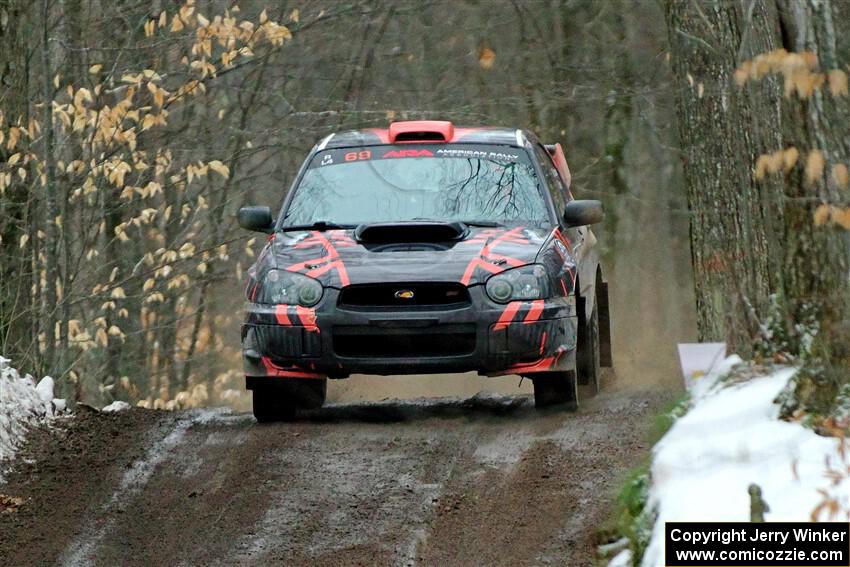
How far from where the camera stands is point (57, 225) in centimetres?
1261

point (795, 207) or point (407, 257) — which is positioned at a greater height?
point (795, 207)

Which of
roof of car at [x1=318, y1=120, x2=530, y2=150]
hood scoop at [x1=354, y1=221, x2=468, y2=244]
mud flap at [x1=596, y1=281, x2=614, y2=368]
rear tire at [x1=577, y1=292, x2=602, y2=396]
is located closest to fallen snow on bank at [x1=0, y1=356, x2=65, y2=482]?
hood scoop at [x1=354, y1=221, x2=468, y2=244]

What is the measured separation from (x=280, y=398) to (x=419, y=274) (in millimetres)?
1423

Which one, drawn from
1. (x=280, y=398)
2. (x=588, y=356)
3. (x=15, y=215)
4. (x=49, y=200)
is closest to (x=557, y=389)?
(x=588, y=356)

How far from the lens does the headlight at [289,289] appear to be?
Result: 892cm

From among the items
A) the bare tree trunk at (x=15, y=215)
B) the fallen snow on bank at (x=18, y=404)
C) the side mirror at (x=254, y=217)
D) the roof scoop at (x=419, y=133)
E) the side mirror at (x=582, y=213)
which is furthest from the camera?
the bare tree trunk at (x=15, y=215)

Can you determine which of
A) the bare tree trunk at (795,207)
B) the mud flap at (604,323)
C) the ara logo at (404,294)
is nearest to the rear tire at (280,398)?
the ara logo at (404,294)

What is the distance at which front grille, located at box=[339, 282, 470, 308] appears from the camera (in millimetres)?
8875

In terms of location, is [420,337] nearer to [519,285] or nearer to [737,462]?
[519,285]

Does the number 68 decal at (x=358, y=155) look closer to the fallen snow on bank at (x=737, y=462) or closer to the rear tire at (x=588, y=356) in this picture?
the rear tire at (x=588, y=356)

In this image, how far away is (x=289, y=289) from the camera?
8992 millimetres

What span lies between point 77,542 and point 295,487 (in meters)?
1.19

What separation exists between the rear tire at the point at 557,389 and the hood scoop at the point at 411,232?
3.49 feet

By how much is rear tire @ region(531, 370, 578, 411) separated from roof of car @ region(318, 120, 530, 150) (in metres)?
1.91
